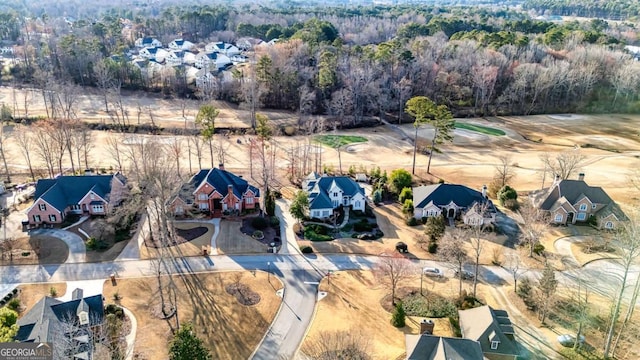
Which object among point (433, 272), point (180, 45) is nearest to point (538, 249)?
point (433, 272)

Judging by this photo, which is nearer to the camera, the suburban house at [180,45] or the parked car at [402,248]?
the parked car at [402,248]

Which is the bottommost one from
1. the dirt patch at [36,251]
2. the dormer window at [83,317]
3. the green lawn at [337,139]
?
the dirt patch at [36,251]

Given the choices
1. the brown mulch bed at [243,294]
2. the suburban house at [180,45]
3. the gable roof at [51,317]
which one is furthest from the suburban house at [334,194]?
the suburban house at [180,45]

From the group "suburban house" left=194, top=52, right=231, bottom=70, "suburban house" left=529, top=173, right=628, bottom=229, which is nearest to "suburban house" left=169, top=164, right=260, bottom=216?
"suburban house" left=529, top=173, right=628, bottom=229

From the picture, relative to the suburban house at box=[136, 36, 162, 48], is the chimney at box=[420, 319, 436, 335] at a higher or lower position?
lower

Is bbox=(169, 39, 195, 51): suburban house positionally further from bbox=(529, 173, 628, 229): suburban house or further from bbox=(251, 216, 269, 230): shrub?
bbox=(529, 173, 628, 229): suburban house

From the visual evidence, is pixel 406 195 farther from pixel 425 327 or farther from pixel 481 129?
pixel 481 129

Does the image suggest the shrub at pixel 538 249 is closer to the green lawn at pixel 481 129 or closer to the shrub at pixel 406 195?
the shrub at pixel 406 195

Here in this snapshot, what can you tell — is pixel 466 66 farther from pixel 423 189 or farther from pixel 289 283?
pixel 289 283
